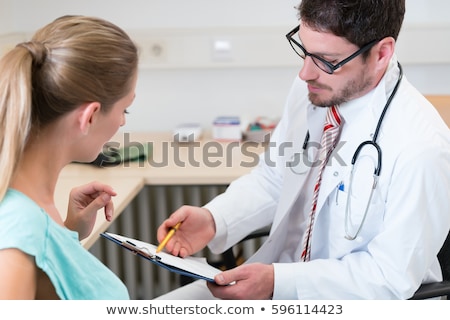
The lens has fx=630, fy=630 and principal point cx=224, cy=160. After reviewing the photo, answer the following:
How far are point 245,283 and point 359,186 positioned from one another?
332 millimetres

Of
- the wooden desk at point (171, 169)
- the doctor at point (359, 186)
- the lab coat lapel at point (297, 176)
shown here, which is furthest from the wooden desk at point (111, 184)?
the lab coat lapel at point (297, 176)

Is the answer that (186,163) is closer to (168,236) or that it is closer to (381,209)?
(168,236)

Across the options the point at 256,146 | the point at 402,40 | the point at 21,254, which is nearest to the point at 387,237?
the point at 21,254

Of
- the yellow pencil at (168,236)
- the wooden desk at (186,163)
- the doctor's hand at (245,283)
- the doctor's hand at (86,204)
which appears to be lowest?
the wooden desk at (186,163)

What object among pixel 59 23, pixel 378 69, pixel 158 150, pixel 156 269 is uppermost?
pixel 59 23

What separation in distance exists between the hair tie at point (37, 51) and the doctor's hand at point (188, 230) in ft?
1.96

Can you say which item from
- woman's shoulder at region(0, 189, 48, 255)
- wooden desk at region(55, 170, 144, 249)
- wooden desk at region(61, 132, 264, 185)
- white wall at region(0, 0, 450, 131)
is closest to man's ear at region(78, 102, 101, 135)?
woman's shoulder at region(0, 189, 48, 255)

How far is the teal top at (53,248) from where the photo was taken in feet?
3.02

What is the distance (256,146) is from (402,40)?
69 centimetres

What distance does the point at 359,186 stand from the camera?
55.3 inches

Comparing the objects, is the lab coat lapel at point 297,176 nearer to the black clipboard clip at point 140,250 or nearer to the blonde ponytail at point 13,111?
the black clipboard clip at point 140,250

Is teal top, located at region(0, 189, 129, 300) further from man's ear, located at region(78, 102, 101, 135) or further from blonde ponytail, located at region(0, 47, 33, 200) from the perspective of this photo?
man's ear, located at region(78, 102, 101, 135)
